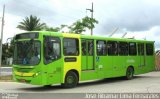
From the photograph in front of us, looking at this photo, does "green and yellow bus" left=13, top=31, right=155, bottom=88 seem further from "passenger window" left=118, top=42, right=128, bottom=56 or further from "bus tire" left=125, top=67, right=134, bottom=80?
"bus tire" left=125, top=67, right=134, bottom=80

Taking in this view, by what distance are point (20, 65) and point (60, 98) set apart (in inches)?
284

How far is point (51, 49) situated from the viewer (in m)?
20.5

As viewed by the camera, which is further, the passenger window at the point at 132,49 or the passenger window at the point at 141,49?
the passenger window at the point at 141,49

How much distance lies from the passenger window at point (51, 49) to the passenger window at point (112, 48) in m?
4.81

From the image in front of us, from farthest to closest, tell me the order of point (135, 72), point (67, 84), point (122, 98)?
1. point (135, 72)
2. point (67, 84)
3. point (122, 98)

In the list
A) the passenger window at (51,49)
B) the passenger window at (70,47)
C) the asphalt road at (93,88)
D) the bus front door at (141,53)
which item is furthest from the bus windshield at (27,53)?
the bus front door at (141,53)

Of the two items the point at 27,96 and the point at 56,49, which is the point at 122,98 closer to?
the point at 27,96

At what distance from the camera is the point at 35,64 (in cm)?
2003

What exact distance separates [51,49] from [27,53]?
1216mm

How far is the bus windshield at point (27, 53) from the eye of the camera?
20.1m

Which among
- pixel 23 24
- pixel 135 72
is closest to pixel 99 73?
pixel 135 72

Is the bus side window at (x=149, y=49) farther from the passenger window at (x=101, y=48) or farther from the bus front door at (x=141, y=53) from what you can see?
the passenger window at (x=101, y=48)

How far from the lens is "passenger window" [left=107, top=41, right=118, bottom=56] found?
81.5 feet

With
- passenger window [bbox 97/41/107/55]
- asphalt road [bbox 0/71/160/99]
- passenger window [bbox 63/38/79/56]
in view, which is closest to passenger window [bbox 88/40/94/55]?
passenger window [bbox 97/41/107/55]
